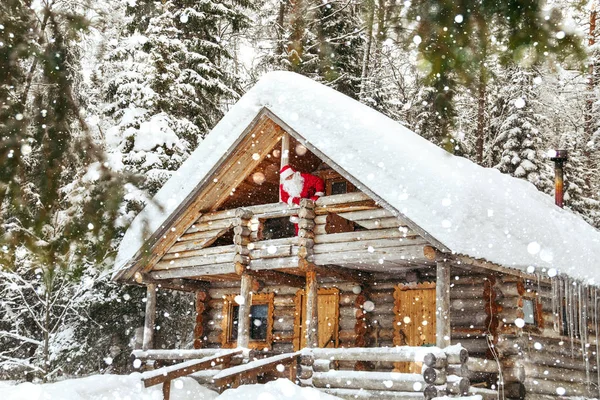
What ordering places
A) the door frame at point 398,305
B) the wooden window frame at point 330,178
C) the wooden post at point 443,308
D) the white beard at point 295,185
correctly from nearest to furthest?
the wooden post at point 443,308
the white beard at point 295,185
the door frame at point 398,305
the wooden window frame at point 330,178

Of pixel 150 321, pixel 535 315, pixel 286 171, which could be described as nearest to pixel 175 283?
pixel 150 321

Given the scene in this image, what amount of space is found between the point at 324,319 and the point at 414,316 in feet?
7.49

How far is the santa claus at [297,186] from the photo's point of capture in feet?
44.9

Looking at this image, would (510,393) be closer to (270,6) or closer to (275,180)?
(275,180)

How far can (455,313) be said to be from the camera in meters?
13.9

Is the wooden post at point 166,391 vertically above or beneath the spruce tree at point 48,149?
beneath

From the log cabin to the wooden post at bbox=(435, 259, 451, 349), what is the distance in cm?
3

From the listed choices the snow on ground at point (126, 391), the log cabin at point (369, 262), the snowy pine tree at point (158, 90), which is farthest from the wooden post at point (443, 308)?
the snowy pine tree at point (158, 90)

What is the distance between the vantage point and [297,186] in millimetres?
13711

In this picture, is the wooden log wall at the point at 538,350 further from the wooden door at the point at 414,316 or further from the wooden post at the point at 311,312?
the wooden post at the point at 311,312

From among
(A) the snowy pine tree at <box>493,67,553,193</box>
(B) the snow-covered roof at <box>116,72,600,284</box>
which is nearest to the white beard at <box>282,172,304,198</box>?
(B) the snow-covered roof at <box>116,72,600,284</box>

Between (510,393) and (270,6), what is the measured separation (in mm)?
15743

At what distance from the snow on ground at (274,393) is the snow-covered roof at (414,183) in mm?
3091

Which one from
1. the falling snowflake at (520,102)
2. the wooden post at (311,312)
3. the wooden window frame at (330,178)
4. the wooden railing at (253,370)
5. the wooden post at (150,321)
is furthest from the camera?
the falling snowflake at (520,102)
